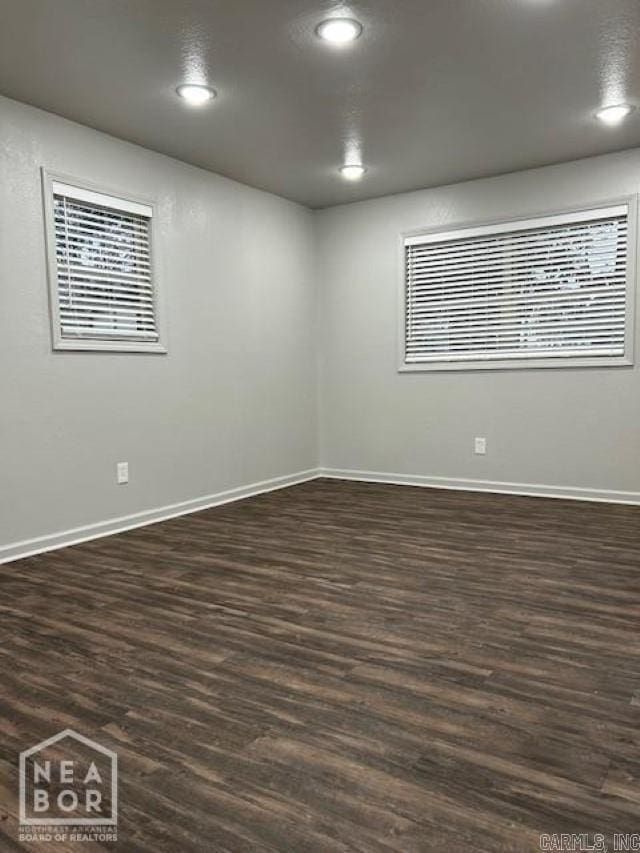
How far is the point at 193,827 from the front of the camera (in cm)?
139

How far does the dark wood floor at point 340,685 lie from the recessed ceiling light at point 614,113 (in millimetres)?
2400

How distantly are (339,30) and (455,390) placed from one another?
3.03 metres

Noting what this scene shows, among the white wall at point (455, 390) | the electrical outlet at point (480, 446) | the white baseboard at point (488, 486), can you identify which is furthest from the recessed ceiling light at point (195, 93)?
the white baseboard at point (488, 486)

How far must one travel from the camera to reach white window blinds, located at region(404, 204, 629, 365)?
4.57 meters

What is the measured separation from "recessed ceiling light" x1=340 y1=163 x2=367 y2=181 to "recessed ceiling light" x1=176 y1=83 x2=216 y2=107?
55.1 inches

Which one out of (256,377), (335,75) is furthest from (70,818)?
(256,377)

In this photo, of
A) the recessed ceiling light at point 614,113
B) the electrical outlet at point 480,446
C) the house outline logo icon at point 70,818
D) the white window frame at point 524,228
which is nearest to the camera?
the house outline logo icon at point 70,818

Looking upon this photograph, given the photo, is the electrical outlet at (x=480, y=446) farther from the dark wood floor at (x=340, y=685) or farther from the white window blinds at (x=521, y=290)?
the dark wood floor at (x=340, y=685)

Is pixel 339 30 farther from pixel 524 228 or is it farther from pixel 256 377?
pixel 256 377

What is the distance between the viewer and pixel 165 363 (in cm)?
435

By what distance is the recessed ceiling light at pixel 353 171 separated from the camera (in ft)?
15.0

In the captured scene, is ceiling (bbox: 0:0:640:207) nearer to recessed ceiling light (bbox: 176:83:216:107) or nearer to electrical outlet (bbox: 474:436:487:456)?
recessed ceiling light (bbox: 176:83:216:107)

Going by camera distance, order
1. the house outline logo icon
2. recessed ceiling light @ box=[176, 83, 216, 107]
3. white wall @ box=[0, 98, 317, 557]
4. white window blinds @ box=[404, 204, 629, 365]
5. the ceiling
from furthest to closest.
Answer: white window blinds @ box=[404, 204, 629, 365] → white wall @ box=[0, 98, 317, 557] → recessed ceiling light @ box=[176, 83, 216, 107] → the ceiling → the house outline logo icon

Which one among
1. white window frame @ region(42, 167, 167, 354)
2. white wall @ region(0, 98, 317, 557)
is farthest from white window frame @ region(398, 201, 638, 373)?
white window frame @ region(42, 167, 167, 354)
